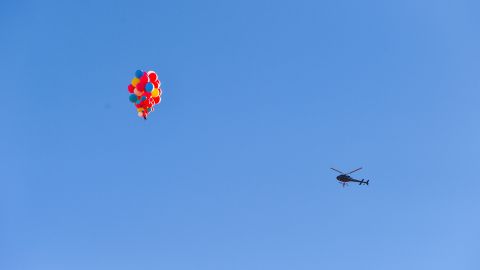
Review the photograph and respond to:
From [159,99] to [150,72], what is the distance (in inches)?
105

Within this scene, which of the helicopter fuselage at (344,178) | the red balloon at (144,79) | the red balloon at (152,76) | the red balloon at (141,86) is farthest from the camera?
the helicopter fuselage at (344,178)

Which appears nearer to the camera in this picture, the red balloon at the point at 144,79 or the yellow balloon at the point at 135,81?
the red balloon at the point at 144,79

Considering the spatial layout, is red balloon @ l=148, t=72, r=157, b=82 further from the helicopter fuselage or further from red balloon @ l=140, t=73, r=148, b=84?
the helicopter fuselage

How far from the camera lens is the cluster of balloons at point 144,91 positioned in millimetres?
78125

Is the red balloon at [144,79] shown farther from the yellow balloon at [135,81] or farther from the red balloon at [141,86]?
the yellow balloon at [135,81]

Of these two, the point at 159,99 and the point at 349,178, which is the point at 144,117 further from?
the point at 349,178

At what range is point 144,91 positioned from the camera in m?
78.1

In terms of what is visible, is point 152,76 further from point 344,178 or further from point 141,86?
point 344,178

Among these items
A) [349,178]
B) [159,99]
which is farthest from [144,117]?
[349,178]

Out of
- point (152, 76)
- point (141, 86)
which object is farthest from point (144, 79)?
point (152, 76)

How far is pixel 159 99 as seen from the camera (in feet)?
262

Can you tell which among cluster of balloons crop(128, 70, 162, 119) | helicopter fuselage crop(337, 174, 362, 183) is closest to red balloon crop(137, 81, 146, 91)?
cluster of balloons crop(128, 70, 162, 119)

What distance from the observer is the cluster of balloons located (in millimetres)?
78125

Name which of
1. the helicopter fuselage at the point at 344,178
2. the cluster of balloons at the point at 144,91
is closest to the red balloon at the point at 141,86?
the cluster of balloons at the point at 144,91
